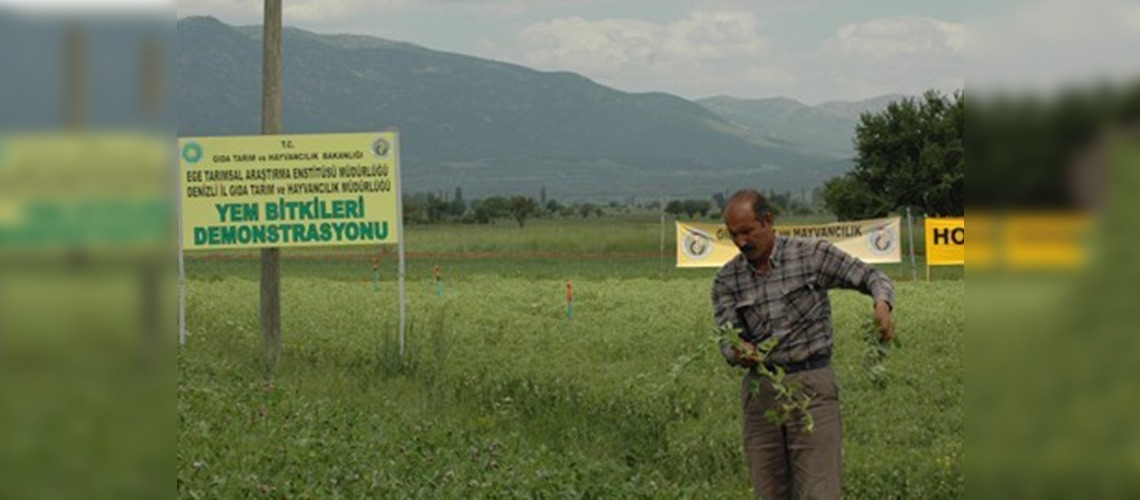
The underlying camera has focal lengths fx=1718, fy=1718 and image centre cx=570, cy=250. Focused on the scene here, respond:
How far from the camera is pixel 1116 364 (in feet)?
4.43

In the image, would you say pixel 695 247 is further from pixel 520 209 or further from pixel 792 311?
pixel 520 209

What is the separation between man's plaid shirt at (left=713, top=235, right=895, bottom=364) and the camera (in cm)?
694

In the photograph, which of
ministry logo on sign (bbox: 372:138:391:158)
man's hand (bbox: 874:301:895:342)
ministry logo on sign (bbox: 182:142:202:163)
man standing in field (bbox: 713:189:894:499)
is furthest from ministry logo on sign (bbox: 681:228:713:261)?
man's hand (bbox: 874:301:895:342)

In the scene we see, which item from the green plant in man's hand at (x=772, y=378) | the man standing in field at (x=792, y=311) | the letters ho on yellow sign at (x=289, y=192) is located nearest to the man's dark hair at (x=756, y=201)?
the man standing in field at (x=792, y=311)

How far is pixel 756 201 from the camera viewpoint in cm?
693

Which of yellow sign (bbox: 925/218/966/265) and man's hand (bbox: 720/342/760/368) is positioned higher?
man's hand (bbox: 720/342/760/368)

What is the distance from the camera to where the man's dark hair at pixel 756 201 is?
22.5ft

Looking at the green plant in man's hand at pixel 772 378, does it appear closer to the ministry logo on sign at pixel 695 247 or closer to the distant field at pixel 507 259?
the ministry logo on sign at pixel 695 247

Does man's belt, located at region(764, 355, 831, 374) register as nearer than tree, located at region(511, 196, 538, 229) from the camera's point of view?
Yes

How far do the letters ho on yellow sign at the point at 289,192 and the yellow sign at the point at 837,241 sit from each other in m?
20.6

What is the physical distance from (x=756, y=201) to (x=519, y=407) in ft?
24.6

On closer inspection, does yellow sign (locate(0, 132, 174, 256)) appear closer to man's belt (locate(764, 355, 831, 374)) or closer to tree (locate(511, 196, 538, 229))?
man's belt (locate(764, 355, 831, 374))

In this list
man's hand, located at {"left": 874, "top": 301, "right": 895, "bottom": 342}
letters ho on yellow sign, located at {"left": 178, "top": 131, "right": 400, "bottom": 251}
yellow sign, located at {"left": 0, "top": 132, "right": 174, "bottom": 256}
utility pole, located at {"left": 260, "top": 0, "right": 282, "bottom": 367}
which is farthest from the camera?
utility pole, located at {"left": 260, "top": 0, "right": 282, "bottom": 367}

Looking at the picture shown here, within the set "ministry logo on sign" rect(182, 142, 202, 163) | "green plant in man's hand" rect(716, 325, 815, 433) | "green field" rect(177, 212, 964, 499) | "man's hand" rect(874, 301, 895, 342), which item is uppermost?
"ministry logo on sign" rect(182, 142, 202, 163)
